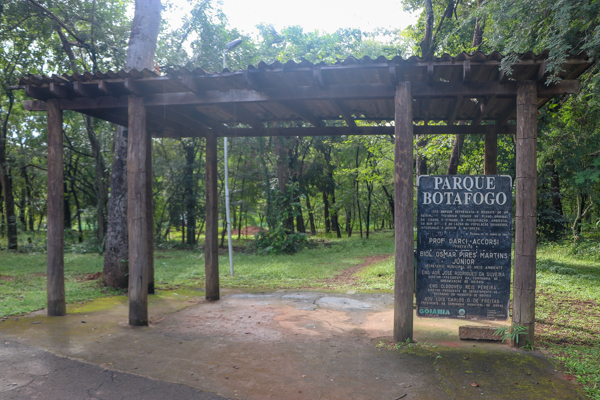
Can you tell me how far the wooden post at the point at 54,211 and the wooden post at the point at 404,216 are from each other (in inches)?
196

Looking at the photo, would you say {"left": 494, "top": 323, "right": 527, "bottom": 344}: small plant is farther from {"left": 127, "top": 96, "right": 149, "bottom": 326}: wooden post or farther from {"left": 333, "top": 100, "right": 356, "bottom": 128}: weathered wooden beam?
{"left": 127, "top": 96, "right": 149, "bottom": 326}: wooden post

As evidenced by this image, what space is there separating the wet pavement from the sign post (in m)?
0.49

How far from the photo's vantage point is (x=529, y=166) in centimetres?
467

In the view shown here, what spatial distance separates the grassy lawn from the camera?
5.12 metres

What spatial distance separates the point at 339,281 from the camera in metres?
10.2

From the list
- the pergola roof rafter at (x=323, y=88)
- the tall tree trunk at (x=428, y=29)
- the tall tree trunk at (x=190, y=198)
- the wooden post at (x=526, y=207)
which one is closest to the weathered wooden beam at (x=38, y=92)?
the pergola roof rafter at (x=323, y=88)

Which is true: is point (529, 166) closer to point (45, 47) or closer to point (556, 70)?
point (556, 70)

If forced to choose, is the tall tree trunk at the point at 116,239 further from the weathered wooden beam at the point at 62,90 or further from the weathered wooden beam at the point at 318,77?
the weathered wooden beam at the point at 318,77

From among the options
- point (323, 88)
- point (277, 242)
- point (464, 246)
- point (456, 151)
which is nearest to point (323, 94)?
point (323, 88)

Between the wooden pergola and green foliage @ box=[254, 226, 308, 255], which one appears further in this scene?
green foliage @ box=[254, 226, 308, 255]

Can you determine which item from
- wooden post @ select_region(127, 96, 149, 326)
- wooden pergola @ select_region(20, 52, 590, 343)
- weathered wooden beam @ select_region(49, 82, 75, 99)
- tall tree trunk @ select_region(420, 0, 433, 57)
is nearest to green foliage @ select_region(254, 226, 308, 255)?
tall tree trunk @ select_region(420, 0, 433, 57)

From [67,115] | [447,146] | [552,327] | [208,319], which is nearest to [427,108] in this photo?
[552,327]

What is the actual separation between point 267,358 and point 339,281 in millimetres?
5874

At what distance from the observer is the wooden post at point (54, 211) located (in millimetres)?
6176
